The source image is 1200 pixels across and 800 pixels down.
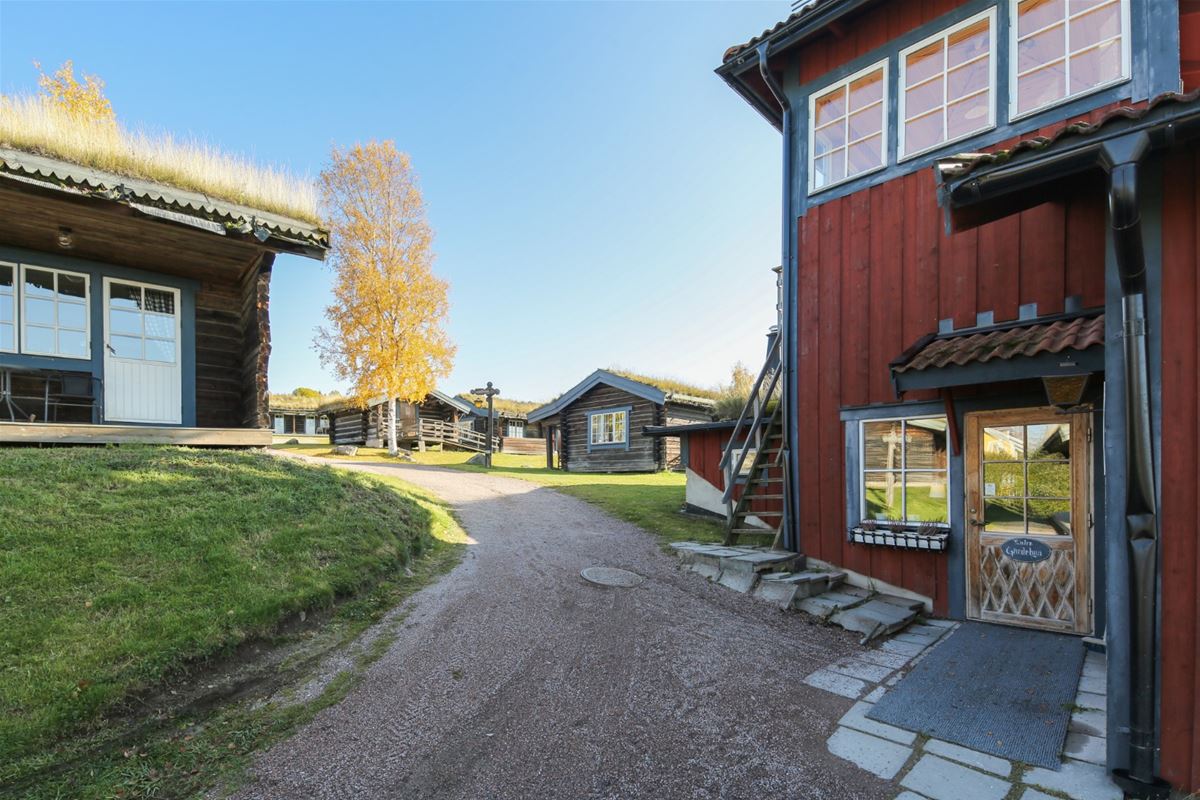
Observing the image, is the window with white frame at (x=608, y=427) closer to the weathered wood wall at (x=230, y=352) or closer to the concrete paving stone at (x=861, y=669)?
the weathered wood wall at (x=230, y=352)

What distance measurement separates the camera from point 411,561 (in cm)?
682

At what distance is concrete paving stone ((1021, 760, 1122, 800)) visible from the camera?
2869 mm

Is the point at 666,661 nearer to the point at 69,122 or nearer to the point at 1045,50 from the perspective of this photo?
the point at 1045,50

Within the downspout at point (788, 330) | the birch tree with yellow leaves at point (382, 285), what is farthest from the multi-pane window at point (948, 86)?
the birch tree with yellow leaves at point (382, 285)

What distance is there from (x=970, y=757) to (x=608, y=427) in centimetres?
1756

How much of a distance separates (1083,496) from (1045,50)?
4.40 metres

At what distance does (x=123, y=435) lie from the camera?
7.29 metres

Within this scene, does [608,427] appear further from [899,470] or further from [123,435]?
[123,435]

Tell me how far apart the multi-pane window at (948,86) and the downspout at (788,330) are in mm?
1469

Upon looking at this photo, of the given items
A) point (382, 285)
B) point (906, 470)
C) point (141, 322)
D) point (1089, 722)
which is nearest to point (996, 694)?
point (1089, 722)

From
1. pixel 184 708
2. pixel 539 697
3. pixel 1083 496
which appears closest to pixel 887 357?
pixel 1083 496

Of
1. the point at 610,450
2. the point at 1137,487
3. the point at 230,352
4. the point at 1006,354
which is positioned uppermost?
the point at 230,352

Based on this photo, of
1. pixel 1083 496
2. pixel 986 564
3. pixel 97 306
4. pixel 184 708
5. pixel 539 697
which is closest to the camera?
pixel 184 708

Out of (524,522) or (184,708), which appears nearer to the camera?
(184,708)
